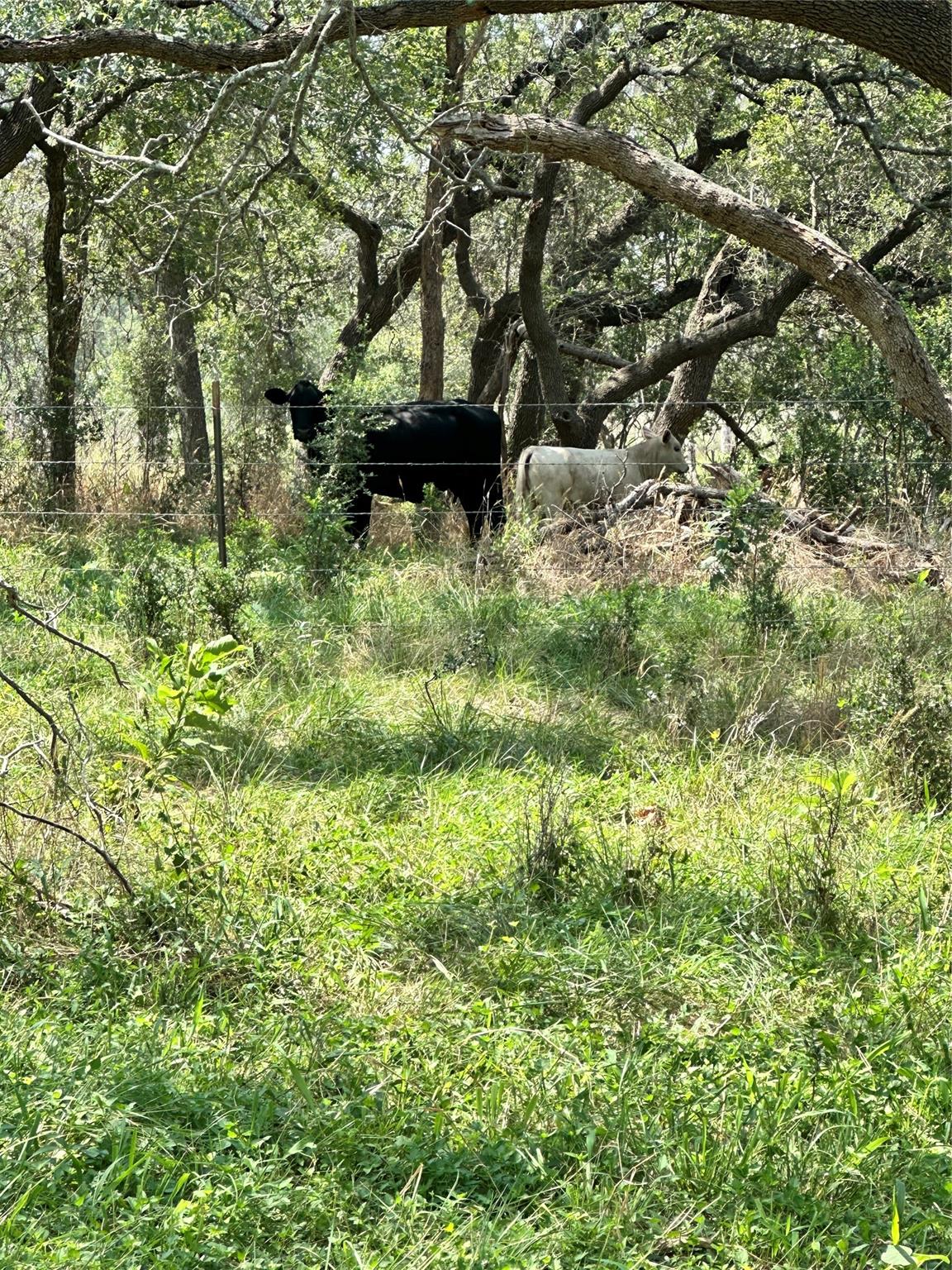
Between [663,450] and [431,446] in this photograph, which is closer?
[431,446]

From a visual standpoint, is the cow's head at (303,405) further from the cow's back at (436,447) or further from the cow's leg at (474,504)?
the cow's leg at (474,504)

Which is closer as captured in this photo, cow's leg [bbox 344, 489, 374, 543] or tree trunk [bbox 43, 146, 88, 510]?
cow's leg [bbox 344, 489, 374, 543]

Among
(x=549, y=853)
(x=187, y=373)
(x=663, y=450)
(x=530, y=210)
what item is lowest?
(x=549, y=853)

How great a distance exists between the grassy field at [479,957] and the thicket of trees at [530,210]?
3.57 m

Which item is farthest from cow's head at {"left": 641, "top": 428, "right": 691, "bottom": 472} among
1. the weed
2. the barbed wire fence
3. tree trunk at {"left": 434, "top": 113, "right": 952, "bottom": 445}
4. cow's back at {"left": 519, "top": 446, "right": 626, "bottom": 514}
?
the weed

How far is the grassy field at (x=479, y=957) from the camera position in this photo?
9.74ft

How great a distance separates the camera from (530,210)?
44.7ft

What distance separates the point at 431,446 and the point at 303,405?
4.29 ft

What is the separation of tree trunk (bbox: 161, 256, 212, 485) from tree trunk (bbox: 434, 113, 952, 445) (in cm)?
344

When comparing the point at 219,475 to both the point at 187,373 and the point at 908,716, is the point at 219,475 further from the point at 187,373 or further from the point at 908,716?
the point at 187,373

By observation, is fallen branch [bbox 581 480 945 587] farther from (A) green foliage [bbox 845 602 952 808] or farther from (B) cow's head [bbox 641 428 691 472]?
(A) green foliage [bbox 845 602 952 808]

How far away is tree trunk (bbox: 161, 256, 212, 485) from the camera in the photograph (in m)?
13.2

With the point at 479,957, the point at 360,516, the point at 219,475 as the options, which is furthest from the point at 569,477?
the point at 479,957

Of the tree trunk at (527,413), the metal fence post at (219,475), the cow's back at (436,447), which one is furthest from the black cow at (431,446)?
the metal fence post at (219,475)
